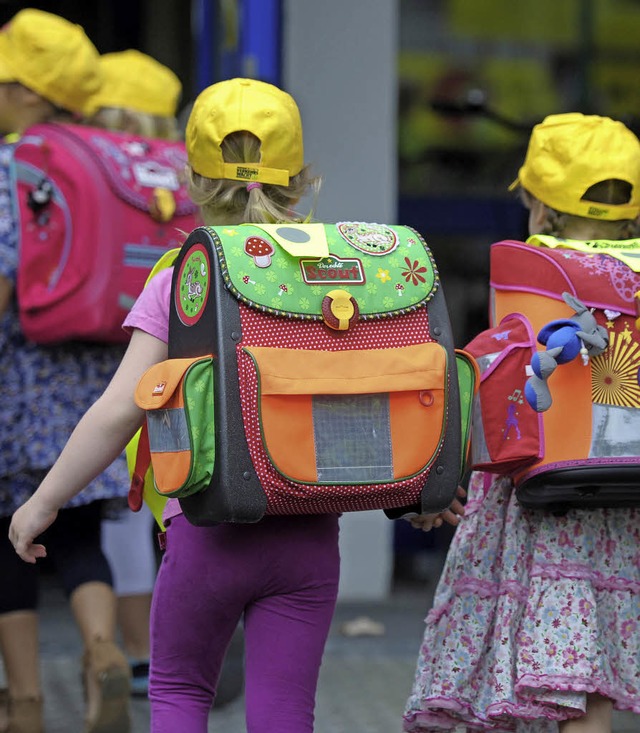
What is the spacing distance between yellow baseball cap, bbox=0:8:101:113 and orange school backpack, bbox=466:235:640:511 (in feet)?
5.77

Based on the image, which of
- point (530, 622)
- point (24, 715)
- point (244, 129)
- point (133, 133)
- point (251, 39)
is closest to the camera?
point (244, 129)

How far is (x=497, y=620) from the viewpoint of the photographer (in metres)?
3.55

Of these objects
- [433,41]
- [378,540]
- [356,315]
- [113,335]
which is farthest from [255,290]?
[433,41]

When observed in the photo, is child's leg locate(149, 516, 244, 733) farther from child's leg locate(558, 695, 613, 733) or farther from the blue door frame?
the blue door frame

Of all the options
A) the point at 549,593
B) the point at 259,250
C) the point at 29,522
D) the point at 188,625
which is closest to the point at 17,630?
the point at 29,522

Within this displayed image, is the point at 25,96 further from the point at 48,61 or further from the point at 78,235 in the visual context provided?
the point at 78,235

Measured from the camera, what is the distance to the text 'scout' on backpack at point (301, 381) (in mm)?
2891

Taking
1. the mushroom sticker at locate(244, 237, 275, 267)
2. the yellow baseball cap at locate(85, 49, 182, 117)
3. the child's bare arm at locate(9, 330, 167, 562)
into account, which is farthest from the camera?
the yellow baseball cap at locate(85, 49, 182, 117)

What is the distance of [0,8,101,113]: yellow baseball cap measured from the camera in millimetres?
4559

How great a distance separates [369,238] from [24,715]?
207 centimetres

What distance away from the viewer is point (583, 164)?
3.63 meters

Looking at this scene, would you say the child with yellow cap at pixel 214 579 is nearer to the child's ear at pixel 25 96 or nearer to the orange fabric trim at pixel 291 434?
the orange fabric trim at pixel 291 434

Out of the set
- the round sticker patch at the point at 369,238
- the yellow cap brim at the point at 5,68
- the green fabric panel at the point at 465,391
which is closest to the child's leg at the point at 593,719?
the green fabric panel at the point at 465,391

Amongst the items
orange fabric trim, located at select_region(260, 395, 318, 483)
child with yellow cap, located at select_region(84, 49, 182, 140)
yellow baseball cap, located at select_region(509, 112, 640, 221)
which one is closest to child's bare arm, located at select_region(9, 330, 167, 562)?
orange fabric trim, located at select_region(260, 395, 318, 483)
